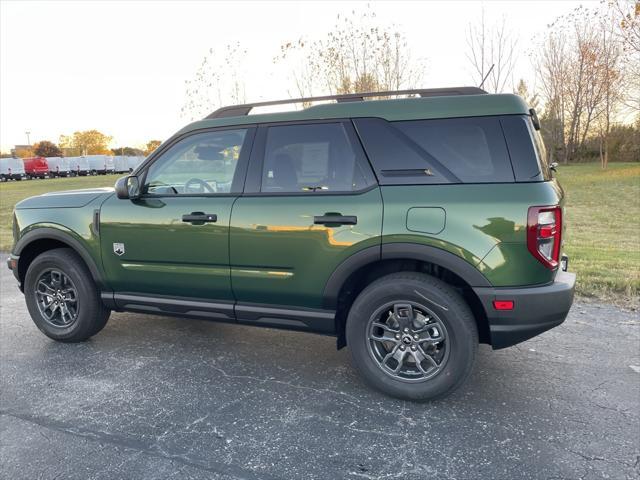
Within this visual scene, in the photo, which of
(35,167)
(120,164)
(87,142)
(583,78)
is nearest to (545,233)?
(583,78)

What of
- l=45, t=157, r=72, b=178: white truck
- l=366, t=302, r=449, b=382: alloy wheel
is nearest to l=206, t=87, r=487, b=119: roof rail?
l=366, t=302, r=449, b=382: alloy wheel

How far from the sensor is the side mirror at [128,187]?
148 inches

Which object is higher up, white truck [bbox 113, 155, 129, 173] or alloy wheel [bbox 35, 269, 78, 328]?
white truck [bbox 113, 155, 129, 173]

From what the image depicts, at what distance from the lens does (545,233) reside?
283 cm

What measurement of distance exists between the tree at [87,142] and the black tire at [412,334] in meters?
100

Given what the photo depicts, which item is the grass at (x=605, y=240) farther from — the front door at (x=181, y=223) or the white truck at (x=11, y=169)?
the white truck at (x=11, y=169)

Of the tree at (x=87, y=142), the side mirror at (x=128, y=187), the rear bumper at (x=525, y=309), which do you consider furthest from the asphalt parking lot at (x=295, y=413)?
the tree at (x=87, y=142)

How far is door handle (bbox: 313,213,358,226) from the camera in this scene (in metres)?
3.15

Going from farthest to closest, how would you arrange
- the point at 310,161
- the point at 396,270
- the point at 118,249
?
the point at 118,249, the point at 310,161, the point at 396,270

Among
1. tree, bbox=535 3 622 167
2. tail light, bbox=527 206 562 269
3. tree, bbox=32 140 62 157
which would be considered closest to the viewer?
tail light, bbox=527 206 562 269

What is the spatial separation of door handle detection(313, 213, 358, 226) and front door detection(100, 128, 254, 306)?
2.36 feet

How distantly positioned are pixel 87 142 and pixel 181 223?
101061mm

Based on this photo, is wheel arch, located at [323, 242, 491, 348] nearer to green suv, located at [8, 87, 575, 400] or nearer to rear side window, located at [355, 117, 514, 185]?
green suv, located at [8, 87, 575, 400]

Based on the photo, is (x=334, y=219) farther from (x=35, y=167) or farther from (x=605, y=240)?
(x=35, y=167)
